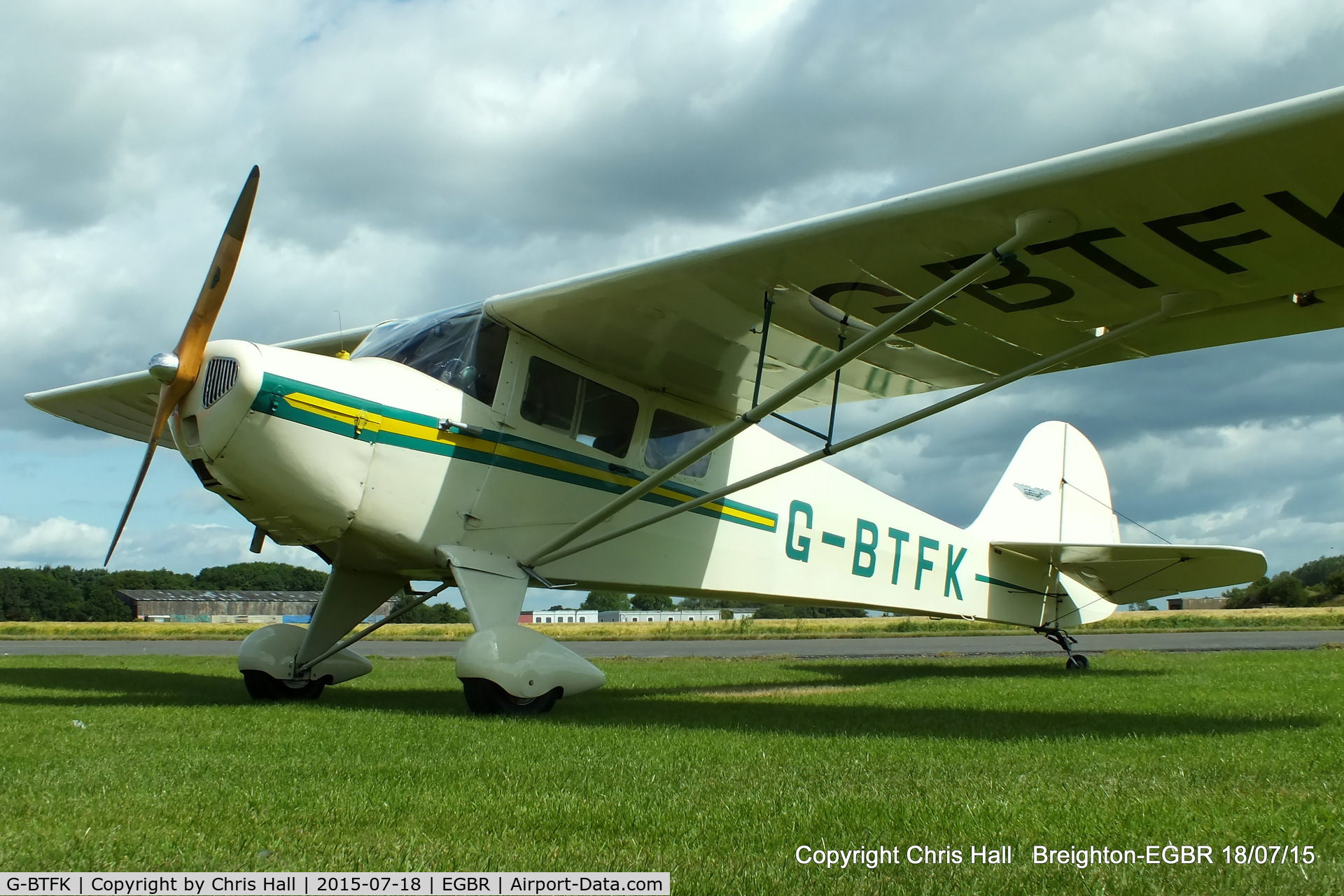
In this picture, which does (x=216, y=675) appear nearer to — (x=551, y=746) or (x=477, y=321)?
(x=477, y=321)

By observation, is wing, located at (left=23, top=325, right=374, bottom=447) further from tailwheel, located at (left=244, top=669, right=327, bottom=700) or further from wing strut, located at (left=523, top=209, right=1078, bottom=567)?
wing strut, located at (left=523, top=209, right=1078, bottom=567)

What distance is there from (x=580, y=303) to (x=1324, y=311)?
5.09 metres

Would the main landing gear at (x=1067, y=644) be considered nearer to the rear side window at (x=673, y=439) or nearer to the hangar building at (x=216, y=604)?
the rear side window at (x=673, y=439)

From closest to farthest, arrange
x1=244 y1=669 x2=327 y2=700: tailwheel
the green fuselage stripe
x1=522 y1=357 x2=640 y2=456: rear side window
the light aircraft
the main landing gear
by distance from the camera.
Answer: the light aircraft < x1=522 y1=357 x2=640 y2=456: rear side window < x1=244 y1=669 x2=327 y2=700: tailwheel < the green fuselage stripe < the main landing gear

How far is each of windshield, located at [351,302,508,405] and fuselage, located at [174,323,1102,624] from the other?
0.26ft

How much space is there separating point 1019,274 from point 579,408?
11.2 feet

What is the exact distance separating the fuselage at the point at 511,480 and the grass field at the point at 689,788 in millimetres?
1294

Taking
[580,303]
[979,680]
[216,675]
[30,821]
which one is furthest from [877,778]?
[216,675]

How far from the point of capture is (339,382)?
6.02 meters

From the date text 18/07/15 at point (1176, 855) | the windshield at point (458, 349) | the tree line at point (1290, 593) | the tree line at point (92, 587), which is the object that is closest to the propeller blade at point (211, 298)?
the windshield at point (458, 349)

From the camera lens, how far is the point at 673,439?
26.5 ft

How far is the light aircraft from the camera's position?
4.96 meters

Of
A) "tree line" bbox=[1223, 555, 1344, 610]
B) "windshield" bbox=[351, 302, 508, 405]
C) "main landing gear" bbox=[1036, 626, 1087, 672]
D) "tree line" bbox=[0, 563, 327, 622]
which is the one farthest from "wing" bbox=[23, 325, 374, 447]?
"tree line" bbox=[1223, 555, 1344, 610]

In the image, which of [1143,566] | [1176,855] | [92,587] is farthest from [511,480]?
[92,587]
